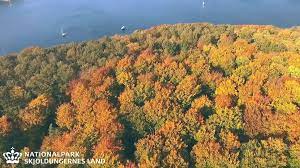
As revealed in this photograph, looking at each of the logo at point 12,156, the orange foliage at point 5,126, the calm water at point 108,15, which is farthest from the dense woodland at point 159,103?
the calm water at point 108,15

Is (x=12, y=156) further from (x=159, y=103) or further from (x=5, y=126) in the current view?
(x=159, y=103)

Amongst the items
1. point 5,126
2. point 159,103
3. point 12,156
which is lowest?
point 12,156

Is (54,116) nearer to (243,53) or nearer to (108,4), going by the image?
(243,53)

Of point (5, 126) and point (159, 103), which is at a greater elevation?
point (159, 103)

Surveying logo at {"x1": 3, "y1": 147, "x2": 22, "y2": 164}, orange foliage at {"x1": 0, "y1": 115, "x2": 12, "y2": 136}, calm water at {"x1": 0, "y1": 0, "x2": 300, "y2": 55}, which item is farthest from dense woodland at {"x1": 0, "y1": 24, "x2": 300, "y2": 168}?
calm water at {"x1": 0, "y1": 0, "x2": 300, "y2": 55}

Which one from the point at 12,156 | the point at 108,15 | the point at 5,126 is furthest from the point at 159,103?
the point at 108,15

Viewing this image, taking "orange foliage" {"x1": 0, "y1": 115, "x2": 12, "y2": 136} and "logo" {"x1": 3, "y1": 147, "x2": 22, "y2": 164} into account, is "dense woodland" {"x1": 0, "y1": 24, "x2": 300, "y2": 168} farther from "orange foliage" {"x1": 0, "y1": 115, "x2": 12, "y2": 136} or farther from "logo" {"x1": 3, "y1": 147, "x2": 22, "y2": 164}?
"logo" {"x1": 3, "y1": 147, "x2": 22, "y2": 164}

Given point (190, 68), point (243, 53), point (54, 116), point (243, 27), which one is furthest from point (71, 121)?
point (243, 27)

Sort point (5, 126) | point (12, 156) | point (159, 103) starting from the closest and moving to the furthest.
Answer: point (12, 156) < point (5, 126) < point (159, 103)
